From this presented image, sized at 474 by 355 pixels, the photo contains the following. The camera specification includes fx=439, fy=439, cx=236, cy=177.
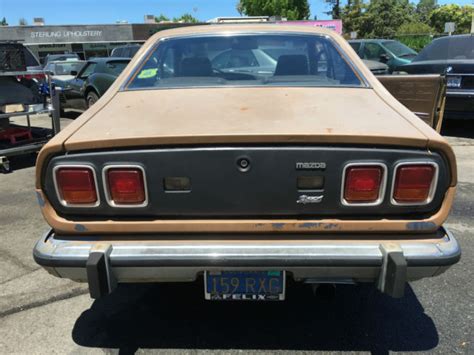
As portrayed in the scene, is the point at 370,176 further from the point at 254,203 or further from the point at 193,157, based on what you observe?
the point at 193,157

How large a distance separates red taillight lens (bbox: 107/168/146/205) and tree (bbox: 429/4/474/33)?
52.4 m

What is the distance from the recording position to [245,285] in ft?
7.07

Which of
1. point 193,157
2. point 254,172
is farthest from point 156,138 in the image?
point 254,172

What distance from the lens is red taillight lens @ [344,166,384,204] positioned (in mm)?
2004

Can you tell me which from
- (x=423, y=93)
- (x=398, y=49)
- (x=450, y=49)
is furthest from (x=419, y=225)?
(x=398, y=49)

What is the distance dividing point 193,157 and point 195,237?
390mm

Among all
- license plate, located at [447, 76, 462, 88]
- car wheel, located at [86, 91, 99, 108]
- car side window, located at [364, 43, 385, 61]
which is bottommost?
car wheel, located at [86, 91, 99, 108]

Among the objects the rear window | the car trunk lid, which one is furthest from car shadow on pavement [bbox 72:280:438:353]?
the rear window

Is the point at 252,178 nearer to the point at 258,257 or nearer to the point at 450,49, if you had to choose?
the point at 258,257

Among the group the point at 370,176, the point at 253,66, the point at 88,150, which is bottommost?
the point at 370,176

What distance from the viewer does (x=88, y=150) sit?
2061 mm

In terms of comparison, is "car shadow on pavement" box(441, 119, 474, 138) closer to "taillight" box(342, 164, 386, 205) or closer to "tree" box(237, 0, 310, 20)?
"taillight" box(342, 164, 386, 205)

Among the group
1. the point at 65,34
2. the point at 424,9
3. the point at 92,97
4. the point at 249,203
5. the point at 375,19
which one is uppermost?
the point at 424,9

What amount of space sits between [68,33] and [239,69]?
41.6m
